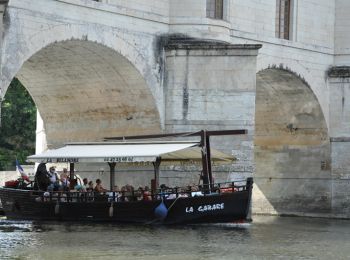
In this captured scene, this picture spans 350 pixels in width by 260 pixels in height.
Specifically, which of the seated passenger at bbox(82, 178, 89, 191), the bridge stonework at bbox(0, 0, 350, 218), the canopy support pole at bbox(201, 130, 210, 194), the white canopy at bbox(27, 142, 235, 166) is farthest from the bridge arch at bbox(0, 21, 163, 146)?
the canopy support pole at bbox(201, 130, 210, 194)

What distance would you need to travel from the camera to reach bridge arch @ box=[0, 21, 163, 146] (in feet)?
109

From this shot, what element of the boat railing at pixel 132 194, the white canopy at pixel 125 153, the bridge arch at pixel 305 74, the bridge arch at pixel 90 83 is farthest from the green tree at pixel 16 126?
the boat railing at pixel 132 194

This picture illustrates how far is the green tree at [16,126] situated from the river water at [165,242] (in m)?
20.9

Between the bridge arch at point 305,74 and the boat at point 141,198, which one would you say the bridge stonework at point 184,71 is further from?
the boat at point 141,198

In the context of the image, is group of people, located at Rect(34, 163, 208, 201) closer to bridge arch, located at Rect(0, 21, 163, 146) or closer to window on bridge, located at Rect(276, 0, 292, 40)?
bridge arch, located at Rect(0, 21, 163, 146)

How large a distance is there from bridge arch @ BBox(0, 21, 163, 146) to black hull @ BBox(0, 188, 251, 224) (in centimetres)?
391

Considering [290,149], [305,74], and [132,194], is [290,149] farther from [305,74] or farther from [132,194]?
[132,194]

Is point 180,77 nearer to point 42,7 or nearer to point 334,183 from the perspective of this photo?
point 42,7

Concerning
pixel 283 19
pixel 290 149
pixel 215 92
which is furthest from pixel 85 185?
pixel 290 149

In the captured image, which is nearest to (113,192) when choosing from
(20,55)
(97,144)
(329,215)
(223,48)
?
(97,144)

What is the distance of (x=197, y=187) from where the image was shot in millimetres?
33000

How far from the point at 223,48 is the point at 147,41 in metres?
2.28

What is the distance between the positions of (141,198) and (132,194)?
261 mm

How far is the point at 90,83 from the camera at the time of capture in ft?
118
